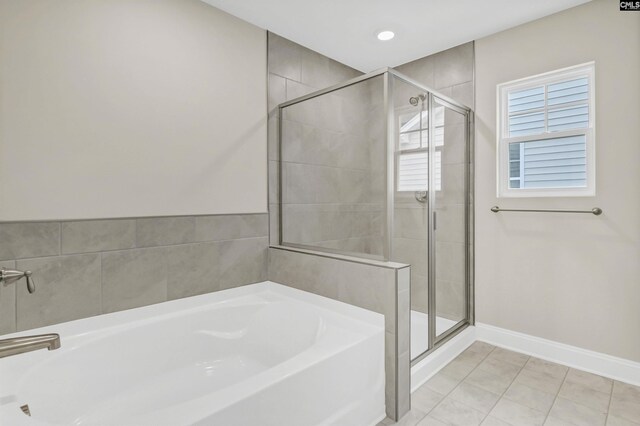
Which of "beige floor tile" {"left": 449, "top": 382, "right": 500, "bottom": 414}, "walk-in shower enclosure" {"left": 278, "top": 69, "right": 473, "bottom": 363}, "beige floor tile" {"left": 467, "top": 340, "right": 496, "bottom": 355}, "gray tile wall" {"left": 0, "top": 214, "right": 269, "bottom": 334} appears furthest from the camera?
"beige floor tile" {"left": 467, "top": 340, "right": 496, "bottom": 355}

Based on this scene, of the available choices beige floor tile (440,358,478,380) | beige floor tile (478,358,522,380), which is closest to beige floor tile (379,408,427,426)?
beige floor tile (440,358,478,380)

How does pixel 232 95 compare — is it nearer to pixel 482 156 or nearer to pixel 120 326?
pixel 120 326

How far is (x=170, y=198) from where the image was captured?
6.91 ft

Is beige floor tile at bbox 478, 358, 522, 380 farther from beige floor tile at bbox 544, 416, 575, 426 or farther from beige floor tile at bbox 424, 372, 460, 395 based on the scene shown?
beige floor tile at bbox 544, 416, 575, 426

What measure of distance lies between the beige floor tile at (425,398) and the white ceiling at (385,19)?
251 cm

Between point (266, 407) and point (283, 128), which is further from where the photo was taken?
point (283, 128)

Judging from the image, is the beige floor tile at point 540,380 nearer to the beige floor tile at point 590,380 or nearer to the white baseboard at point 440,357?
the beige floor tile at point 590,380

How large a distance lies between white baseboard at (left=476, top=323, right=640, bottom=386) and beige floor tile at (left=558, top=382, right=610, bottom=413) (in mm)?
270

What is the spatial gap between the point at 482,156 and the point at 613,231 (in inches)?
39.6

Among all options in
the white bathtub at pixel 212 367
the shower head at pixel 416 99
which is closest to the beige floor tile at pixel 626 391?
the white bathtub at pixel 212 367

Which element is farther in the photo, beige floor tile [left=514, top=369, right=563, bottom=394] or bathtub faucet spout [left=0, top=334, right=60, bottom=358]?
beige floor tile [left=514, top=369, right=563, bottom=394]

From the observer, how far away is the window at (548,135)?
7.67ft

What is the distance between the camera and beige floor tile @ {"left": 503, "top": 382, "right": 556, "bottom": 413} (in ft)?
6.37

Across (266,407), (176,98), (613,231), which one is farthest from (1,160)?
(613,231)
